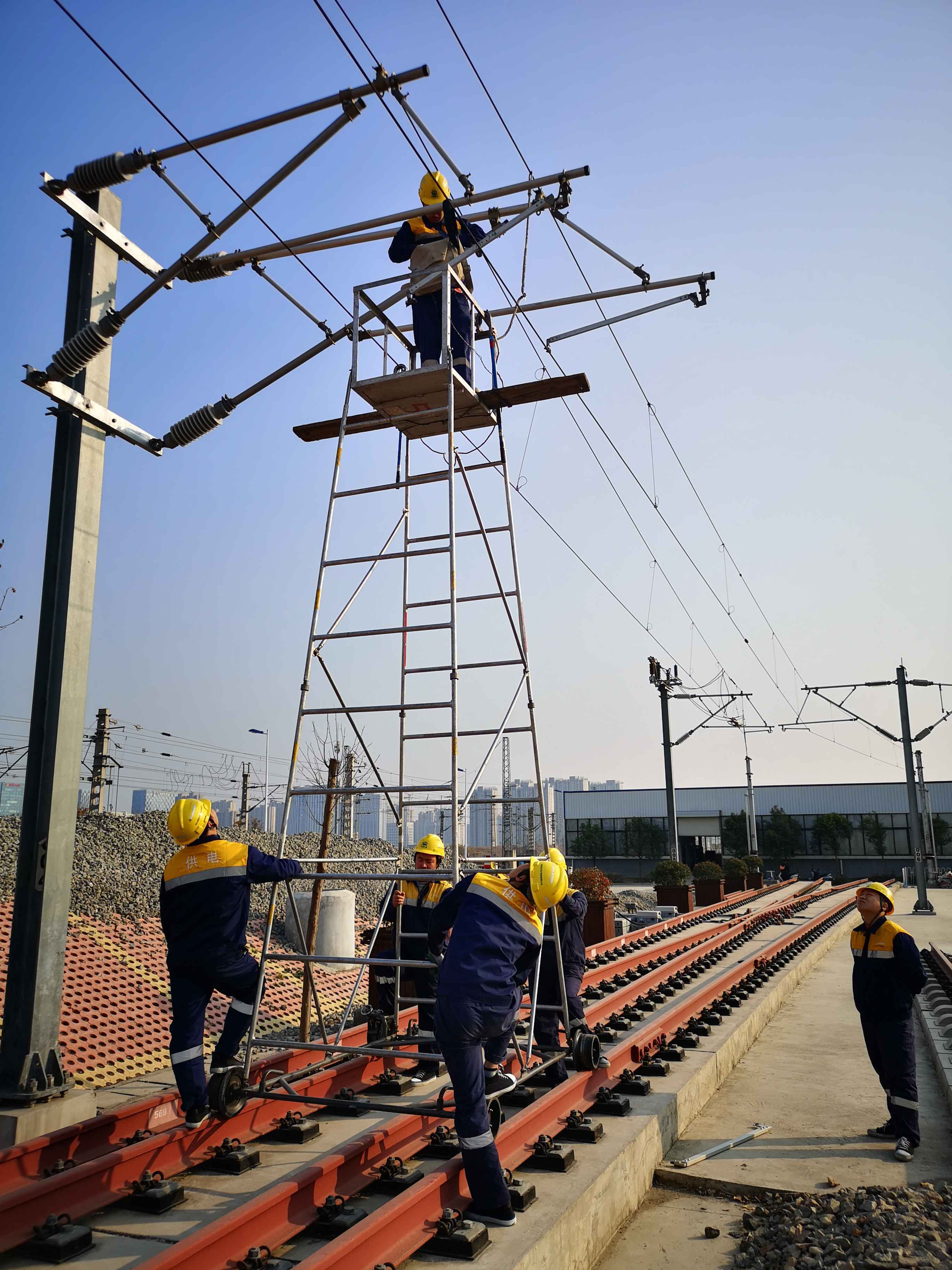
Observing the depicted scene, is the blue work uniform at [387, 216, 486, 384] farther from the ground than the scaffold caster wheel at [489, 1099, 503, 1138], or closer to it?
farther from the ground

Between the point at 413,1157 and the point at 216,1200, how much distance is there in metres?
1.29

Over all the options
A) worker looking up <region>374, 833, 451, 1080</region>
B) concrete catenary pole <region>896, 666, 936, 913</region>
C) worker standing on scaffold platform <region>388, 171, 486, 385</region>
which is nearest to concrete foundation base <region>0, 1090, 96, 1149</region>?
worker looking up <region>374, 833, 451, 1080</region>

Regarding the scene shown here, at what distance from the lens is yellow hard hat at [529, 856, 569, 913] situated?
4.82m

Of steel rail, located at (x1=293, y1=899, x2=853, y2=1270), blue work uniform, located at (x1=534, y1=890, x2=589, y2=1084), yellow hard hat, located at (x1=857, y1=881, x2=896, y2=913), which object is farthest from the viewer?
blue work uniform, located at (x1=534, y1=890, x2=589, y2=1084)

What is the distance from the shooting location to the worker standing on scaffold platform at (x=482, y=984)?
4309mm

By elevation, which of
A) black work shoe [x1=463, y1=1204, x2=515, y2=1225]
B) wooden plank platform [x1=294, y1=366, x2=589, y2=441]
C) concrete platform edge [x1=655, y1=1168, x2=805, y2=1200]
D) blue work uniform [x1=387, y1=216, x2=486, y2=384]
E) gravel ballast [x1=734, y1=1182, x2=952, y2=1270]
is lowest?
concrete platform edge [x1=655, y1=1168, x2=805, y2=1200]

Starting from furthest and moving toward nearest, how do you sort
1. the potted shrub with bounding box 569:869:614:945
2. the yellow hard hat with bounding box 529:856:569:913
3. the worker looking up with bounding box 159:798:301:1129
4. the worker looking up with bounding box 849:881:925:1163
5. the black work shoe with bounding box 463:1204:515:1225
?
the potted shrub with bounding box 569:869:614:945 → the worker looking up with bounding box 849:881:925:1163 → the worker looking up with bounding box 159:798:301:1129 → the yellow hard hat with bounding box 529:856:569:913 → the black work shoe with bounding box 463:1204:515:1225

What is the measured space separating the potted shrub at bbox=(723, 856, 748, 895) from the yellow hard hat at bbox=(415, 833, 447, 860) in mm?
28350

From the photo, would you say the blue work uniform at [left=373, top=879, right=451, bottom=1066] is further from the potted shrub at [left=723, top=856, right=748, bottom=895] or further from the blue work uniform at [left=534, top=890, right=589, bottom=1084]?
the potted shrub at [left=723, top=856, right=748, bottom=895]

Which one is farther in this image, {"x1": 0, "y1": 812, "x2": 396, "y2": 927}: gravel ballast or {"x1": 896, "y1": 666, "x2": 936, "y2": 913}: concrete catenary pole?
{"x1": 896, "y1": 666, "x2": 936, "y2": 913}: concrete catenary pole

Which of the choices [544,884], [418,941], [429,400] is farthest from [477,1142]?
[429,400]

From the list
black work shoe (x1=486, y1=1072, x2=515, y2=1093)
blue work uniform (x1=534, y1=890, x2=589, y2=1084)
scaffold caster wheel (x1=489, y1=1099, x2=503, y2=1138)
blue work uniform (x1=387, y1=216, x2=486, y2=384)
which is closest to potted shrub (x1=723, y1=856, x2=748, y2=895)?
blue work uniform (x1=534, y1=890, x2=589, y2=1084)

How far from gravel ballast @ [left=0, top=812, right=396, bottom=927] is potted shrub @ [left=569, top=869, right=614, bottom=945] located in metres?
3.62

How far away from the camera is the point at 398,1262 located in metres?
3.87
